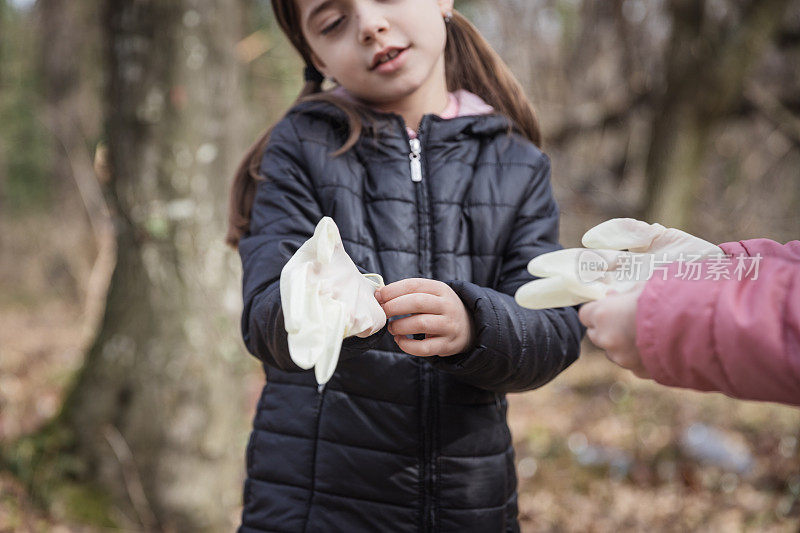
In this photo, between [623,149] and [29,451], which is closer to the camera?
[29,451]

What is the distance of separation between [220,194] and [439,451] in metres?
2.42

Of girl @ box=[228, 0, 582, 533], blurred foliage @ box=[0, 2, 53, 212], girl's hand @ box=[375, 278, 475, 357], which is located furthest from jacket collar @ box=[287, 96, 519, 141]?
blurred foliage @ box=[0, 2, 53, 212]

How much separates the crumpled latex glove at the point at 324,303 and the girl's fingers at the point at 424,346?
9 cm

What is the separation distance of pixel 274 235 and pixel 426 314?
466 mm

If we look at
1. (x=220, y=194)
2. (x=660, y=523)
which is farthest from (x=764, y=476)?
(x=220, y=194)

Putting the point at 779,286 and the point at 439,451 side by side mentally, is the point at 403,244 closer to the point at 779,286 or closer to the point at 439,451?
the point at 439,451

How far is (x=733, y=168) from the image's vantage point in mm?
8680

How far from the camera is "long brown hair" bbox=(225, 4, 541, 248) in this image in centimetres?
191

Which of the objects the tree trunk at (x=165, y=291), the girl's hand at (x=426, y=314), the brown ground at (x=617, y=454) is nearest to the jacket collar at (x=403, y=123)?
the girl's hand at (x=426, y=314)

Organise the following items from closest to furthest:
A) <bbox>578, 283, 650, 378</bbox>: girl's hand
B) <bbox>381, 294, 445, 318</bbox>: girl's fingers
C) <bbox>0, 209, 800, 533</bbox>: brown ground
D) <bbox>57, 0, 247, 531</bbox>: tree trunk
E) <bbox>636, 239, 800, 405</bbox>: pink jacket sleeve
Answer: <bbox>636, 239, 800, 405</bbox>: pink jacket sleeve → <bbox>578, 283, 650, 378</bbox>: girl's hand → <bbox>381, 294, 445, 318</bbox>: girl's fingers → <bbox>57, 0, 247, 531</bbox>: tree trunk → <bbox>0, 209, 800, 533</bbox>: brown ground

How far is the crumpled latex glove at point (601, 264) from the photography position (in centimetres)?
112

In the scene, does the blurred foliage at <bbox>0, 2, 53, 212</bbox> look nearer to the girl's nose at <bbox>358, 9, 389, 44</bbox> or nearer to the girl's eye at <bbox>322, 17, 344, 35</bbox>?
the girl's eye at <bbox>322, 17, 344, 35</bbox>

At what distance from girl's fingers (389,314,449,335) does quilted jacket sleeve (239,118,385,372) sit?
12 centimetres

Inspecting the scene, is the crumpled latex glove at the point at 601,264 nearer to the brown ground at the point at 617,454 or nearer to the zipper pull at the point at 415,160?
the zipper pull at the point at 415,160
